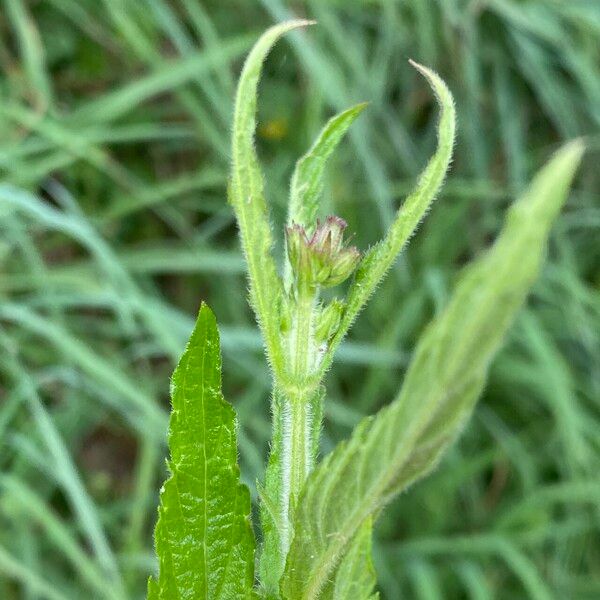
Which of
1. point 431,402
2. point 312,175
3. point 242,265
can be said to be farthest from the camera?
point 242,265

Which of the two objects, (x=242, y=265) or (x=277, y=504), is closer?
(x=277, y=504)

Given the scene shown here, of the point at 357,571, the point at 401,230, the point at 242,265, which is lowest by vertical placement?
the point at 357,571

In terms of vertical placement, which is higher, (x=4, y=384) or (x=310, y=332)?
(x=4, y=384)

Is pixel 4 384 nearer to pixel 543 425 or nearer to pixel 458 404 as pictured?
pixel 543 425

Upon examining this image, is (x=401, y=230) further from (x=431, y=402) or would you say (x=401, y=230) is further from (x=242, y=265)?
(x=242, y=265)

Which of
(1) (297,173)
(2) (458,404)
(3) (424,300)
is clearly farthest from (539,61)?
(2) (458,404)

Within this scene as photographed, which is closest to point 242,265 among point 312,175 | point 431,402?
point 312,175
